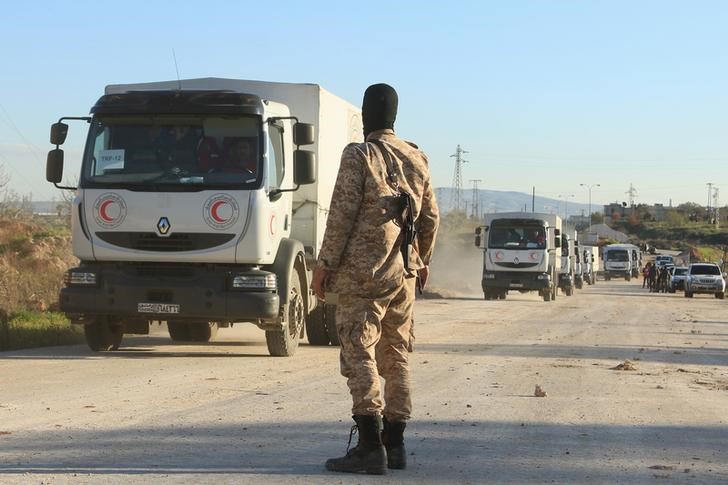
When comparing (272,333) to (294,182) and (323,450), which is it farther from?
(323,450)

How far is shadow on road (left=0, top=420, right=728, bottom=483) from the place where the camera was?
6.84 metres

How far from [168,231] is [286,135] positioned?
196 cm

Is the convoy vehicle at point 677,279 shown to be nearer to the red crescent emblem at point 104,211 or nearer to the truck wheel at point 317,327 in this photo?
the truck wheel at point 317,327

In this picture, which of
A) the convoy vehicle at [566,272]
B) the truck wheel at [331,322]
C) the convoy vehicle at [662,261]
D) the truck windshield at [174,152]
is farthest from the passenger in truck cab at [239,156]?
the convoy vehicle at [662,261]

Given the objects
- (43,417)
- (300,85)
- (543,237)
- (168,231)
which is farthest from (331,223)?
(543,237)

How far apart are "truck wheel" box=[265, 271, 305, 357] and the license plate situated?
4.48 feet

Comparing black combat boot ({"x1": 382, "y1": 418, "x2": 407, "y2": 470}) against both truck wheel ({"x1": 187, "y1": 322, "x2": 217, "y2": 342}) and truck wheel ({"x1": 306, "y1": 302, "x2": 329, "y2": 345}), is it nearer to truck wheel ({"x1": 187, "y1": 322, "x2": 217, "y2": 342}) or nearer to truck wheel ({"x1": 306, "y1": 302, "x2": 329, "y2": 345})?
truck wheel ({"x1": 306, "y1": 302, "x2": 329, "y2": 345})

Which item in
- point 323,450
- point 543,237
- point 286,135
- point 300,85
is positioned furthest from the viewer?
point 543,237

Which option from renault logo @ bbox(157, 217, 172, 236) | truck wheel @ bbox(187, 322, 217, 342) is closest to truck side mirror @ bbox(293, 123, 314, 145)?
renault logo @ bbox(157, 217, 172, 236)

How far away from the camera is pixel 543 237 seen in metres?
41.5

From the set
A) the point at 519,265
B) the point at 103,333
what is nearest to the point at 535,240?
the point at 519,265

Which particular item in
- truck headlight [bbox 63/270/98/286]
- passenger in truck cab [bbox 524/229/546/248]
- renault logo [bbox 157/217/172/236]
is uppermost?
renault logo [bbox 157/217/172/236]

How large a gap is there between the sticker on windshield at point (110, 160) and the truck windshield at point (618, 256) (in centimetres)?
8584

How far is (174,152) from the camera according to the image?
1377 centimetres
